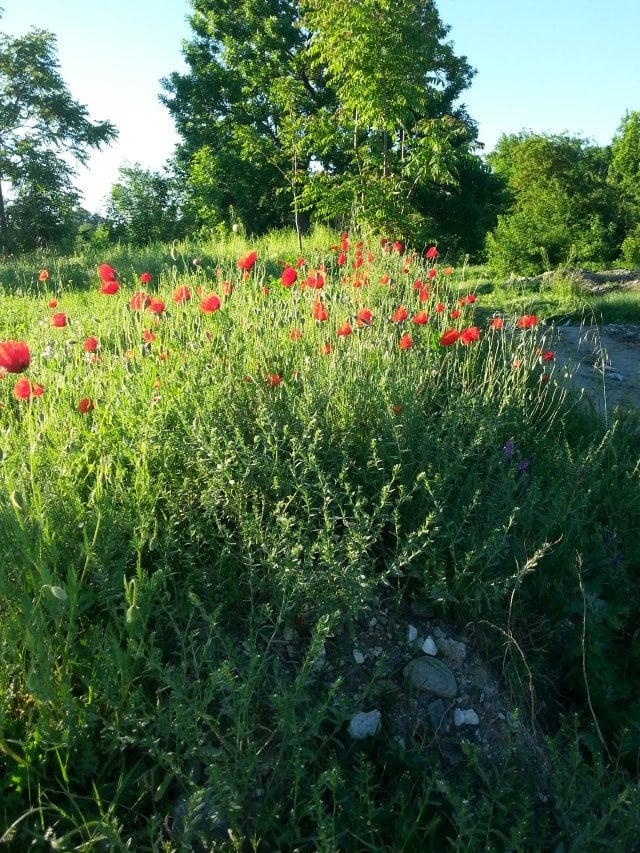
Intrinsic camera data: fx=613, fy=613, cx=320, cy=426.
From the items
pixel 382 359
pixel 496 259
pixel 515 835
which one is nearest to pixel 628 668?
pixel 515 835

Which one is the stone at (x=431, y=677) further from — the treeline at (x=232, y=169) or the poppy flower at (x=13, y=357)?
the treeline at (x=232, y=169)

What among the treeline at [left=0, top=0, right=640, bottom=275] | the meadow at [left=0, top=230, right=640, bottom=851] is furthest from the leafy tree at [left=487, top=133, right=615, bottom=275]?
the meadow at [left=0, top=230, right=640, bottom=851]

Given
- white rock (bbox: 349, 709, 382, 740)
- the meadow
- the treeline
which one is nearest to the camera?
the meadow

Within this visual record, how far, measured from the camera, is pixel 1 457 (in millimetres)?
1720

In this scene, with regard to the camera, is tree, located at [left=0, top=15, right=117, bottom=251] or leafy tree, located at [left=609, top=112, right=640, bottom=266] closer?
tree, located at [left=0, top=15, right=117, bottom=251]

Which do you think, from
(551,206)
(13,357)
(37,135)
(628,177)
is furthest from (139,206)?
(13,357)

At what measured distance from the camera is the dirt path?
13.9ft

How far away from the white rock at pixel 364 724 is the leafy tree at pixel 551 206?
721 inches

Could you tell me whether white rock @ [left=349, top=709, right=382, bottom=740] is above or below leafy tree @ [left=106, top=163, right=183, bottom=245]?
below

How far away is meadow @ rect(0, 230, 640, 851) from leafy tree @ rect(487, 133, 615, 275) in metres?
17.3

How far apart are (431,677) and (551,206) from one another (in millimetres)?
28839

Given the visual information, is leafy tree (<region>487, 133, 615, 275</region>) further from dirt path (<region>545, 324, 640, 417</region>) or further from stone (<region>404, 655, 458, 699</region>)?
stone (<region>404, 655, 458, 699</region>)

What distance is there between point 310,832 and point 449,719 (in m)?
0.57

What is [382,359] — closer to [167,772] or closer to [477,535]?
[477,535]
